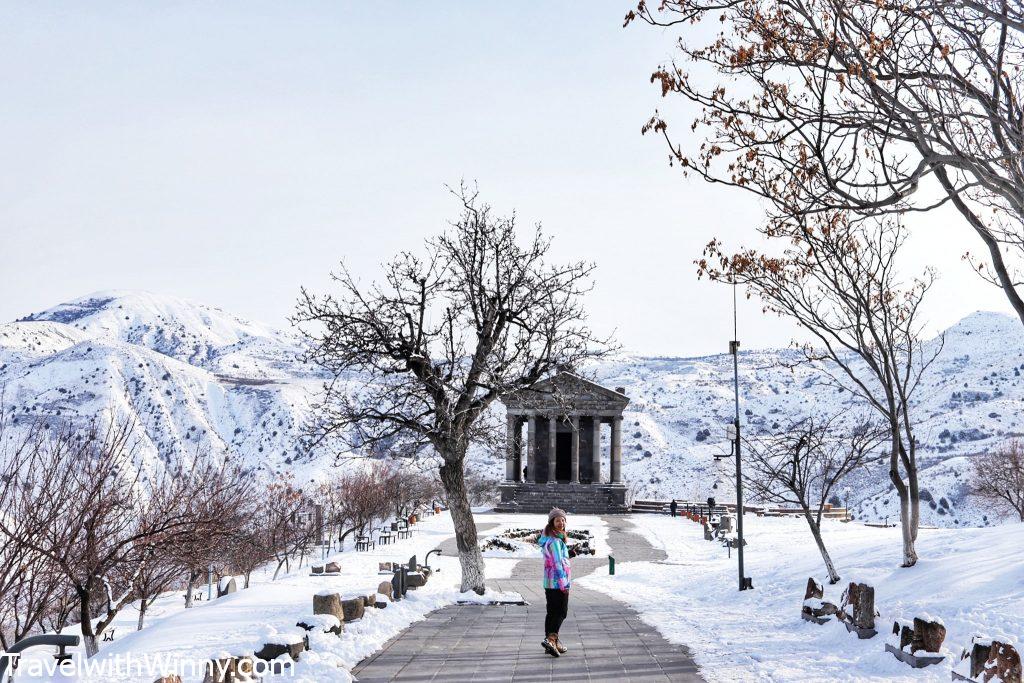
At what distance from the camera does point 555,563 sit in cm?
1114

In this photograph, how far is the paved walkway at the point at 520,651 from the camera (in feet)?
31.5

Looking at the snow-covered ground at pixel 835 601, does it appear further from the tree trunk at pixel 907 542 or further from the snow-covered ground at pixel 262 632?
the snow-covered ground at pixel 262 632

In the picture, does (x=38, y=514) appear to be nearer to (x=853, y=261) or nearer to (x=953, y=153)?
(x=953, y=153)

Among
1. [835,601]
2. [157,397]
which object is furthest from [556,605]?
[157,397]

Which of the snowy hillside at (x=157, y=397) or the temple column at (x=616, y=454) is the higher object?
the snowy hillside at (x=157, y=397)

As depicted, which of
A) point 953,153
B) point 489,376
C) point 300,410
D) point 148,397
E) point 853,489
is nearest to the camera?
point 953,153

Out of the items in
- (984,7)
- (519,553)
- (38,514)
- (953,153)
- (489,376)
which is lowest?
(519,553)

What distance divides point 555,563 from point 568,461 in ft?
200

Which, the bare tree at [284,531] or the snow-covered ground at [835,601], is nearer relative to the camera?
the snow-covered ground at [835,601]

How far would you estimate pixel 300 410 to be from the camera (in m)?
142

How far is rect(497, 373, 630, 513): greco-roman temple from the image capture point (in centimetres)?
5888

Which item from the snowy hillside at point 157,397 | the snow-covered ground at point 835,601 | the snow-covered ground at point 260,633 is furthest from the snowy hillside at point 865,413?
the snowy hillside at point 157,397

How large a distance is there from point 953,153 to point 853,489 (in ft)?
305

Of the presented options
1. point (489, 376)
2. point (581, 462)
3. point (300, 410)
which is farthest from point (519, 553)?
point (300, 410)
